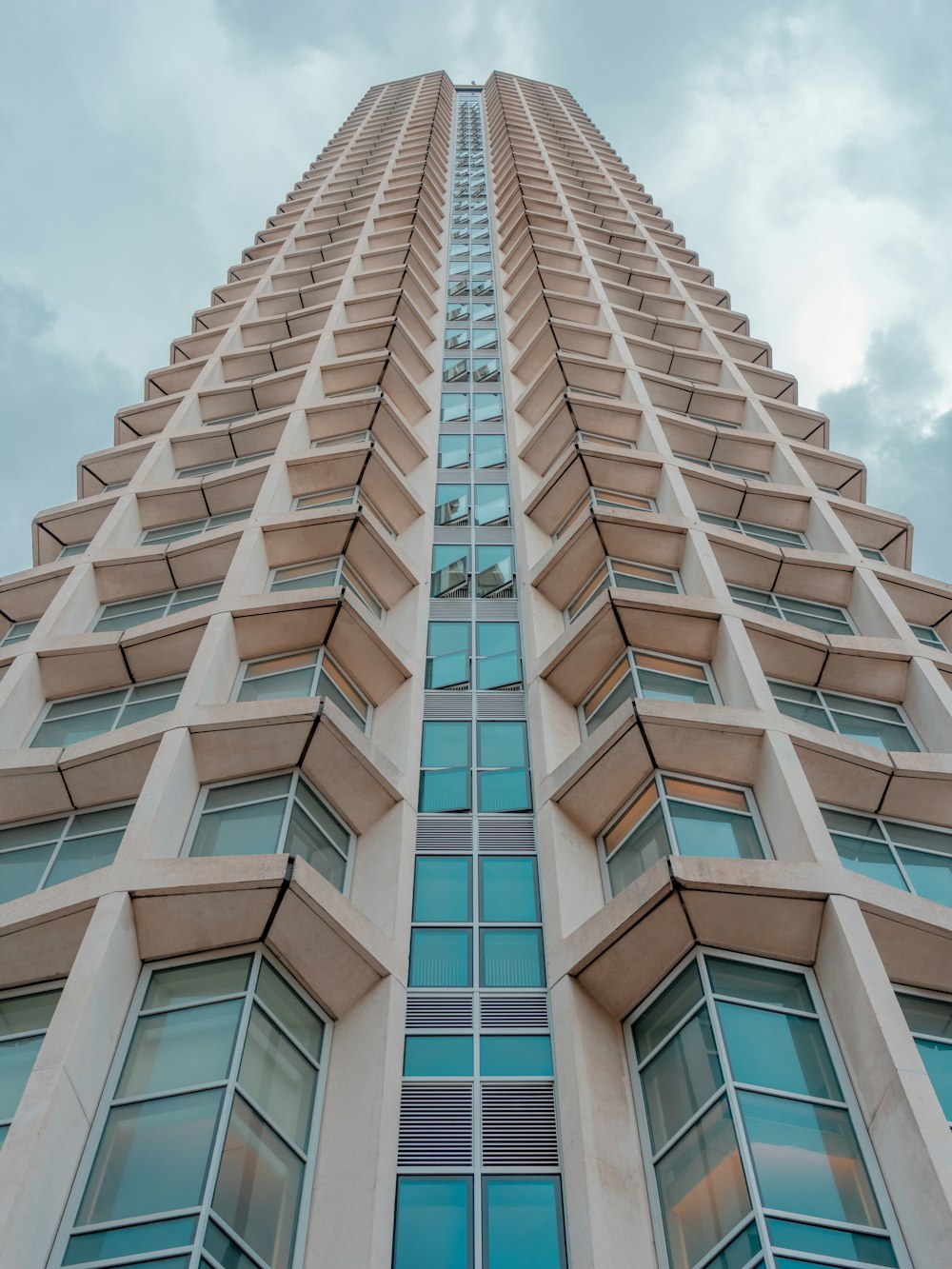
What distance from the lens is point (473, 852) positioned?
1842 cm

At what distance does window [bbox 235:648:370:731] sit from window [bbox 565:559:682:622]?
5001 mm

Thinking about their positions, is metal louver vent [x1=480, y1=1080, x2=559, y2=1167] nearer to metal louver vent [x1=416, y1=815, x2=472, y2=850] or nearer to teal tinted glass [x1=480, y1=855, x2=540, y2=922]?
teal tinted glass [x1=480, y1=855, x2=540, y2=922]

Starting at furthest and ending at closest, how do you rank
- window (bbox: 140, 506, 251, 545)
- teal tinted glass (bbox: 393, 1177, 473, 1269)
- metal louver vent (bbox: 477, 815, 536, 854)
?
window (bbox: 140, 506, 251, 545) → metal louver vent (bbox: 477, 815, 536, 854) → teal tinted glass (bbox: 393, 1177, 473, 1269)

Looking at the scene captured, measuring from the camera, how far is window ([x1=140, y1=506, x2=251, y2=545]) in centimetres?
2719

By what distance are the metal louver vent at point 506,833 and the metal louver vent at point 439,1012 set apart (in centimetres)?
303

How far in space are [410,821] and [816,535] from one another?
13009mm

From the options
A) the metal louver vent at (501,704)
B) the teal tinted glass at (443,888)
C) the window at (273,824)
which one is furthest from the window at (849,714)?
the window at (273,824)

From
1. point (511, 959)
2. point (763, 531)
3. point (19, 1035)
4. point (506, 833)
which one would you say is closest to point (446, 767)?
point (506, 833)

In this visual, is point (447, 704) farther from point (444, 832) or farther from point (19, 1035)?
point (19, 1035)

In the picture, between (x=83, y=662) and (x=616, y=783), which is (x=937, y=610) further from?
(x=83, y=662)

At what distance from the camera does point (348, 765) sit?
18.3 m

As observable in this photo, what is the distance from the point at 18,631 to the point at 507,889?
13565 mm

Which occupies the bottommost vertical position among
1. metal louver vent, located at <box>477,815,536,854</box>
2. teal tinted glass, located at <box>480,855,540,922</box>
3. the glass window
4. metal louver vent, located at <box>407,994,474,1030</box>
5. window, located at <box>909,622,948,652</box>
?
metal louver vent, located at <box>407,994,474,1030</box>

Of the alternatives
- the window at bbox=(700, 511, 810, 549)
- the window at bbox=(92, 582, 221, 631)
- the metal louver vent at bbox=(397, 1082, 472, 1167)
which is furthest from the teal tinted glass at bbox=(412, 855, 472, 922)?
the window at bbox=(700, 511, 810, 549)
